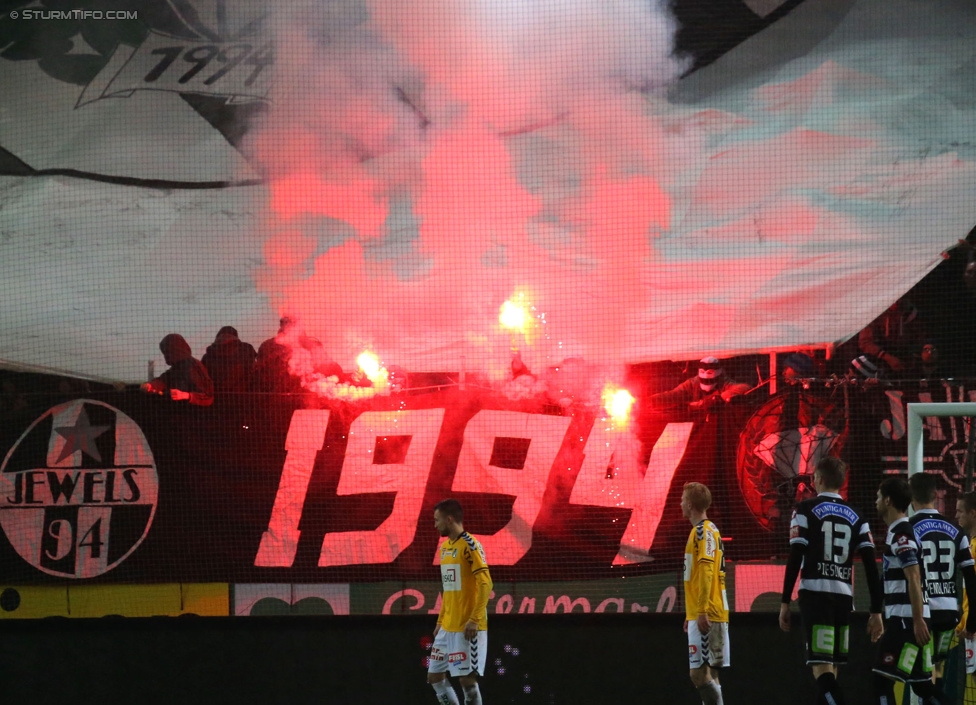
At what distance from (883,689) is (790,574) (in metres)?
0.79

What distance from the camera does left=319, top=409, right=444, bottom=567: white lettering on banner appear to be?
8109 millimetres

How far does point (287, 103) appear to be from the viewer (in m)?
8.68

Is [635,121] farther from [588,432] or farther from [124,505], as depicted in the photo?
[124,505]

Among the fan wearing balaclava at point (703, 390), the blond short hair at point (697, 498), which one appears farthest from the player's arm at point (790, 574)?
the fan wearing balaclava at point (703, 390)

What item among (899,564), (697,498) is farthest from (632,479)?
(899,564)

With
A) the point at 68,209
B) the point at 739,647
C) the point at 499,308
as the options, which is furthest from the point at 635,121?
the point at 68,209

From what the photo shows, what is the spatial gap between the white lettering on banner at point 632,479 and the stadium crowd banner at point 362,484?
0.01m

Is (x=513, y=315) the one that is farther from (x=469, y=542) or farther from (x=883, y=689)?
(x=883, y=689)

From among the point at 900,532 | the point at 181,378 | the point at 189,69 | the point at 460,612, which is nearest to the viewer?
the point at 900,532

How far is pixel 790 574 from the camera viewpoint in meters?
5.49

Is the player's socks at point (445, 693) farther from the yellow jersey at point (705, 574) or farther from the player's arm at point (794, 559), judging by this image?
the player's arm at point (794, 559)

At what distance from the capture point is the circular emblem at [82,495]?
8117 mm

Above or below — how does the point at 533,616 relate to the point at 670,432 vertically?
below

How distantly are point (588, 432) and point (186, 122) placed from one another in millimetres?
4455
